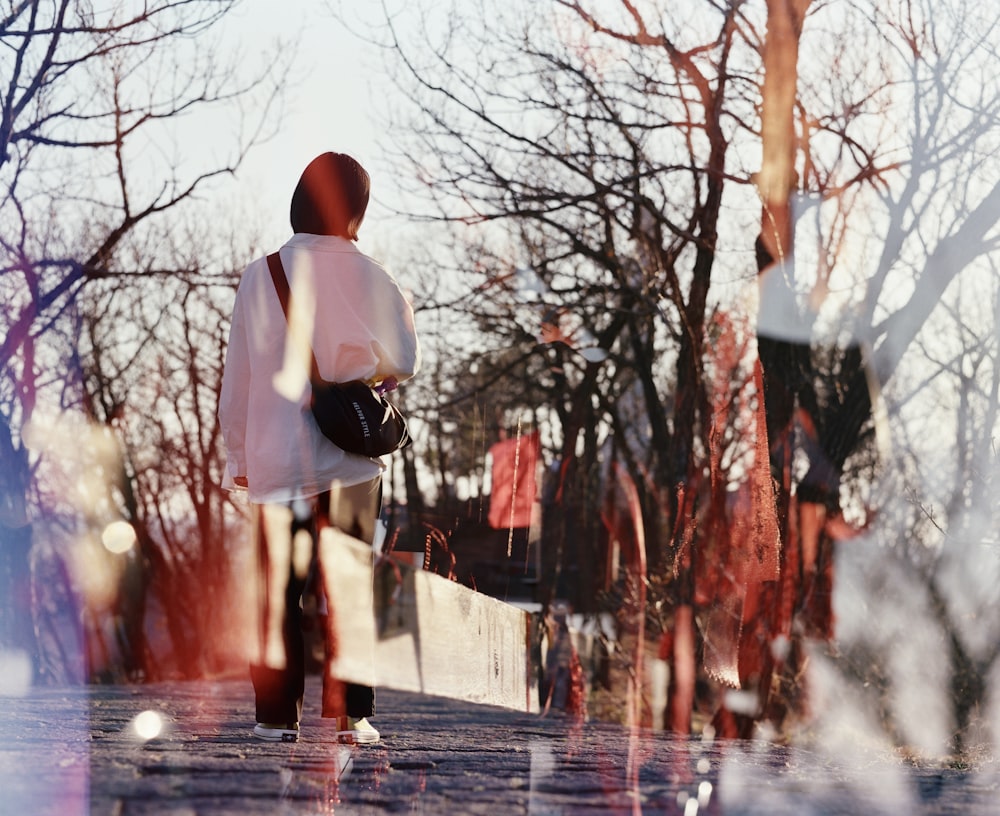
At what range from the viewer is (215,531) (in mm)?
27047

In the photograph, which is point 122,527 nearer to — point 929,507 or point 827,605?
point 827,605

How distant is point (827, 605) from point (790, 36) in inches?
236

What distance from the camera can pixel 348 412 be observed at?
4.27m

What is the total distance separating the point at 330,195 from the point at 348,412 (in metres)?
0.73

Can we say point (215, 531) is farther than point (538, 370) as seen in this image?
Yes

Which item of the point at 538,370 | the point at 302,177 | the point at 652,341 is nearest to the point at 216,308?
the point at 538,370

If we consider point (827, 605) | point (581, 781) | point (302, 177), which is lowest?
point (581, 781)

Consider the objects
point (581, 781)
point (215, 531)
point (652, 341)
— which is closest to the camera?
point (581, 781)

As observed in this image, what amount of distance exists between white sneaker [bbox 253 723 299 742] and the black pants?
0.8 inches

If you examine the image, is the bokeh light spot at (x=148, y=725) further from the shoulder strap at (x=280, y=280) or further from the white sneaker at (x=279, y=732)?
the shoulder strap at (x=280, y=280)

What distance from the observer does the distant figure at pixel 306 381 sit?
433 cm

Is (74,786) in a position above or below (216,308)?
below

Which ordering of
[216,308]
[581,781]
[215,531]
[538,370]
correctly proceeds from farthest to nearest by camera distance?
[215,531]
[216,308]
[538,370]
[581,781]

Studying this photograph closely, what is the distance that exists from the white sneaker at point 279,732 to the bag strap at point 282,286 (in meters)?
1.19
